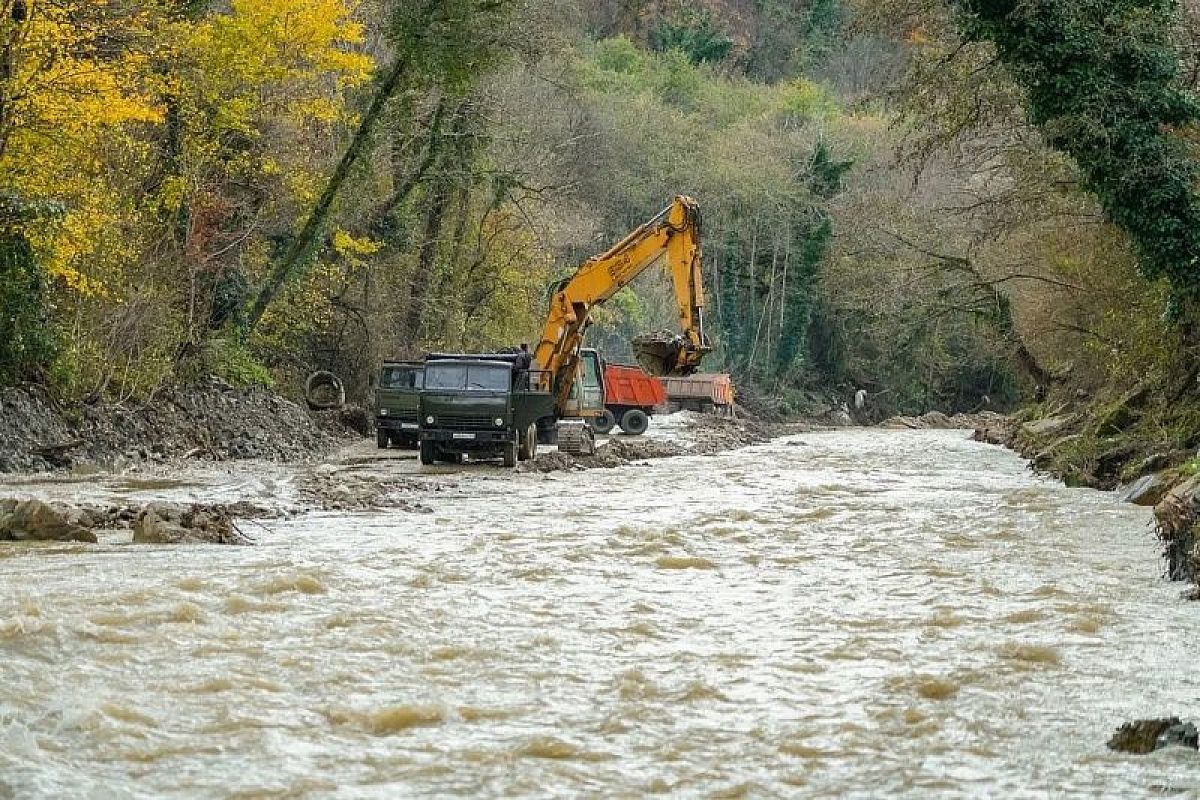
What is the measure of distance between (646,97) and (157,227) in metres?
55.0

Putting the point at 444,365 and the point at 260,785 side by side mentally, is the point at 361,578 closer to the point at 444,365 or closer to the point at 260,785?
the point at 260,785

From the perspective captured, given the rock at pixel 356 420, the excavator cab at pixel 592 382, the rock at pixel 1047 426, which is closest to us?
the rock at pixel 1047 426

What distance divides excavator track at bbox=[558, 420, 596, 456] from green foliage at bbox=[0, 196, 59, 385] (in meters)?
10.0

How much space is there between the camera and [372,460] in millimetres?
29938

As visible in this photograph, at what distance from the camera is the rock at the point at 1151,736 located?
320 inches

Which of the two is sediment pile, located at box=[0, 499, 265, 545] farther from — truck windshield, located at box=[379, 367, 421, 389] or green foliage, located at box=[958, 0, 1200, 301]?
truck windshield, located at box=[379, 367, 421, 389]

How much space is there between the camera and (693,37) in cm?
10450

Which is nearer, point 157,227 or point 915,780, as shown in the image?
point 915,780

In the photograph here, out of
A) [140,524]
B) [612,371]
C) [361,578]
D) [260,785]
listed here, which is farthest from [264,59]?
[260,785]

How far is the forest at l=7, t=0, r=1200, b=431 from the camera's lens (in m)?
23.3

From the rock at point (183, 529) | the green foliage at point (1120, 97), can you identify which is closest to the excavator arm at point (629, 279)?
the green foliage at point (1120, 97)

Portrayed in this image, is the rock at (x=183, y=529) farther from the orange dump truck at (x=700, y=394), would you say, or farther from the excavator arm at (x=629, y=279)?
the orange dump truck at (x=700, y=394)

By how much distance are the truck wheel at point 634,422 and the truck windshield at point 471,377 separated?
603 inches

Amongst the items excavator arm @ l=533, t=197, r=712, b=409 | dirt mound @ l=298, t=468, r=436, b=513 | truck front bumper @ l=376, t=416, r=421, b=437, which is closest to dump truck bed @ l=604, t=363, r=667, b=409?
excavator arm @ l=533, t=197, r=712, b=409
